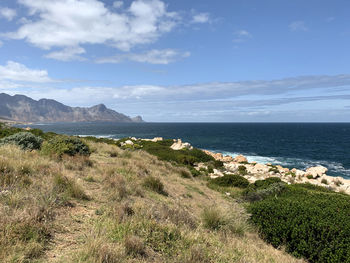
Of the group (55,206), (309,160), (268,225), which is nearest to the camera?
(55,206)

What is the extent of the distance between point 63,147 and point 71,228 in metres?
8.56

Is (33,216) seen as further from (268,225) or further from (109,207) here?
(268,225)

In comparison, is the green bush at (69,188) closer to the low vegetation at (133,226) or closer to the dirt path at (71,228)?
the low vegetation at (133,226)

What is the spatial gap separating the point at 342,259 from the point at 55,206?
26.0 feet

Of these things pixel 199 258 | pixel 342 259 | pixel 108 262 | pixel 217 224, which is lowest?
pixel 342 259

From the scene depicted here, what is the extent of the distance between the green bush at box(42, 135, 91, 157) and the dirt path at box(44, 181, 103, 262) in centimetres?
629

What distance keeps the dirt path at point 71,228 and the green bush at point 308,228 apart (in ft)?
19.1

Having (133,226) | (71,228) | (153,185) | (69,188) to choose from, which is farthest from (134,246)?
(153,185)

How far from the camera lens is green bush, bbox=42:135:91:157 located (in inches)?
442

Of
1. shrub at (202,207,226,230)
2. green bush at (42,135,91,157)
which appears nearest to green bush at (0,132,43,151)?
green bush at (42,135,91,157)

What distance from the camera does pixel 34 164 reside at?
7.62 metres

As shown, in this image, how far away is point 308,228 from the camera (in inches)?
251

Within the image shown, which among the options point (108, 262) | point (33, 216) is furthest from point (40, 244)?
point (108, 262)

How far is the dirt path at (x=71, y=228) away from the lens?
3447 millimetres
